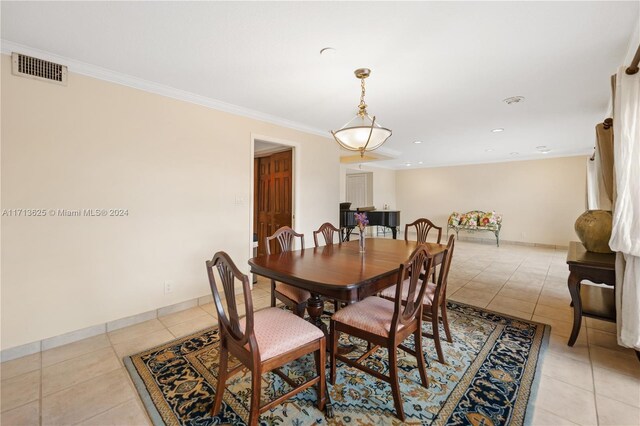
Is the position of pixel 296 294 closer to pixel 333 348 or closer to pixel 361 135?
pixel 333 348

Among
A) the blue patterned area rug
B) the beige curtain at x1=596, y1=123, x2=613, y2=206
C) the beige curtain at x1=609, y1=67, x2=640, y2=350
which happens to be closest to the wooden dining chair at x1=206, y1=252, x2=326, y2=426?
the blue patterned area rug

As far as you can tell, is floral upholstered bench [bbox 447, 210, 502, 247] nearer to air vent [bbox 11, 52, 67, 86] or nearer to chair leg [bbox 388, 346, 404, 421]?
chair leg [bbox 388, 346, 404, 421]

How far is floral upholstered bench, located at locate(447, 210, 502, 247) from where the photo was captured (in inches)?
283

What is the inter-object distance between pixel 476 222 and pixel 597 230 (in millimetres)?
5377

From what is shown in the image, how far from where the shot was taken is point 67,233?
2.31m

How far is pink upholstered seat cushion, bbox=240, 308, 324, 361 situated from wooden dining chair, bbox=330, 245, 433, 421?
0.25 m

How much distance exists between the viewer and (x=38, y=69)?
215cm

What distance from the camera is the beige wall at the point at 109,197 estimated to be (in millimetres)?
2113

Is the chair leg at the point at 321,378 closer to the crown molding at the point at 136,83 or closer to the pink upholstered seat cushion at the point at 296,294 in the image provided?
the pink upholstered seat cushion at the point at 296,294

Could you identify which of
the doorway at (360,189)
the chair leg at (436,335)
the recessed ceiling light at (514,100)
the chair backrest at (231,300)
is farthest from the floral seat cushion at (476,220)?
the chair backrest at (231,300)

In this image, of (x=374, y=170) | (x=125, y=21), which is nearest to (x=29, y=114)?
(x=125, y=21)

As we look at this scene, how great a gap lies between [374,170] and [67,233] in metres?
7.88

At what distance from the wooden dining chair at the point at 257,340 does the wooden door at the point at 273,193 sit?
2592mm

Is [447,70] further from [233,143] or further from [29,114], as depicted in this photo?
[29,114]
